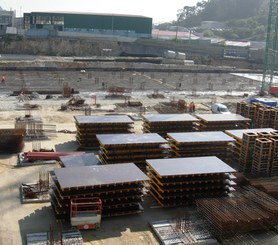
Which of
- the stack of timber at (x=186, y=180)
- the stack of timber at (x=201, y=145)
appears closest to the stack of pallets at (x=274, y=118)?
the stack of timber at (x=201, y=145)

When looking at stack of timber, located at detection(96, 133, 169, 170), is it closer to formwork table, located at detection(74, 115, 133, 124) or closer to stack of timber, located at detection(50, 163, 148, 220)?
formwork table, located at detection(74, 115, 133, 124)

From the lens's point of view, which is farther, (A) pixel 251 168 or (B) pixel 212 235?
(A) pixel 251 168

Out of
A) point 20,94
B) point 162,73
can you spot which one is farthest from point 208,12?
point 20,94

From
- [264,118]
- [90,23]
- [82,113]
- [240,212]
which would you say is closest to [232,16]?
[90,23]

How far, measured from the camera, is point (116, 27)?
266ft

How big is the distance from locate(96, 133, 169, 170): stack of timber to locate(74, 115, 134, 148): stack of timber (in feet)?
8.92

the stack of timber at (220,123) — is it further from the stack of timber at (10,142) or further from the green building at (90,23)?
the green building at (90,23)

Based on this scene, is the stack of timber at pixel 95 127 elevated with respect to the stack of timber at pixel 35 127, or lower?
elevated

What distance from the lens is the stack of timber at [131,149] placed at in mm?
17547

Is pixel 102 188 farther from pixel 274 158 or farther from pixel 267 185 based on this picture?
pixel 274 158

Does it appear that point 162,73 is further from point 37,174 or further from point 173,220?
point 173,220

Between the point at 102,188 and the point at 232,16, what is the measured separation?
13766cm

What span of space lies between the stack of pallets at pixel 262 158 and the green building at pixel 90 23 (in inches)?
2600

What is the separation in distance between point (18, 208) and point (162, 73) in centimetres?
3610
